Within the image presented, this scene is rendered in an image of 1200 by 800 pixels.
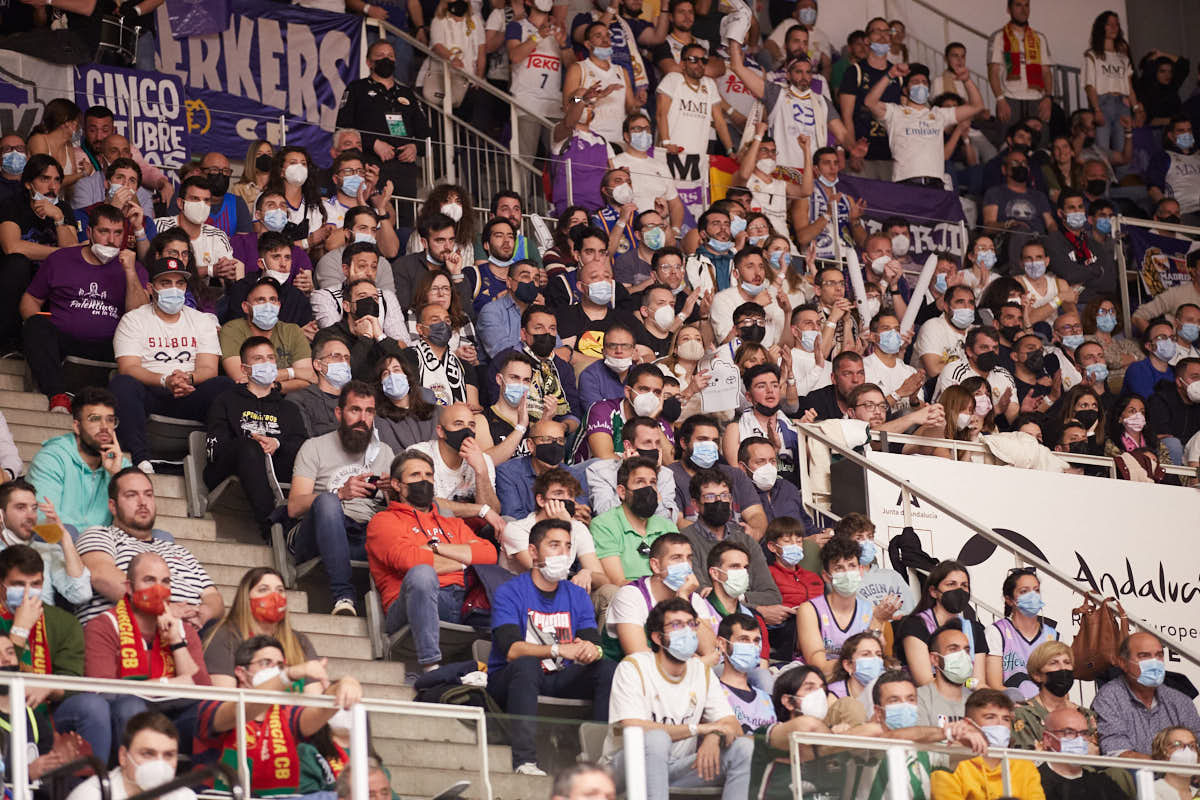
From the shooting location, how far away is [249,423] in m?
9.24

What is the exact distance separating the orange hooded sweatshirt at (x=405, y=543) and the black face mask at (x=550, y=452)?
757 mm

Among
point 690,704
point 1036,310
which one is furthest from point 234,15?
point 690,704

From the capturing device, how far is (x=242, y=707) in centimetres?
660

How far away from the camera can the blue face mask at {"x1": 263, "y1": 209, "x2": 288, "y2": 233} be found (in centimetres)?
1114

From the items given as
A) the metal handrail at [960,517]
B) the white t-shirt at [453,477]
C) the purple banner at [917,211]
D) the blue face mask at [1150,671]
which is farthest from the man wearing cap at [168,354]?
the purple banner at [917,211]

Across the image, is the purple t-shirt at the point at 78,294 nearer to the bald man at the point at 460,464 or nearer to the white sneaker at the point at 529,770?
the bald man at the point at 460,464

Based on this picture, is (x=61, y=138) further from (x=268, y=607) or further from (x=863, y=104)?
(x=863, y=104)

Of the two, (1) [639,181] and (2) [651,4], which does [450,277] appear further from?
(2) [651,4]

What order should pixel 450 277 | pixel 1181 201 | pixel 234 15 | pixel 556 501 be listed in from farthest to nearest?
pixel 1181 201 → pixel 234 15 → pixel 450 277 → pixel 556 501

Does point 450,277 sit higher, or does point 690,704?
point 450,277

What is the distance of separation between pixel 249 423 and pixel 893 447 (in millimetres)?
4329

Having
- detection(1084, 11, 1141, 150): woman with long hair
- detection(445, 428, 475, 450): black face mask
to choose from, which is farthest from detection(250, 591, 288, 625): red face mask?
detection(1084, 11, 1141, 150): woman with long hair

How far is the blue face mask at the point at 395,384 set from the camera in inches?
383

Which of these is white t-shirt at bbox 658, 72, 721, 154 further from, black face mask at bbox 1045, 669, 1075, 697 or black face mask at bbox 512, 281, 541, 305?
black face mask at bbox 1045, 669, 1075, 697
